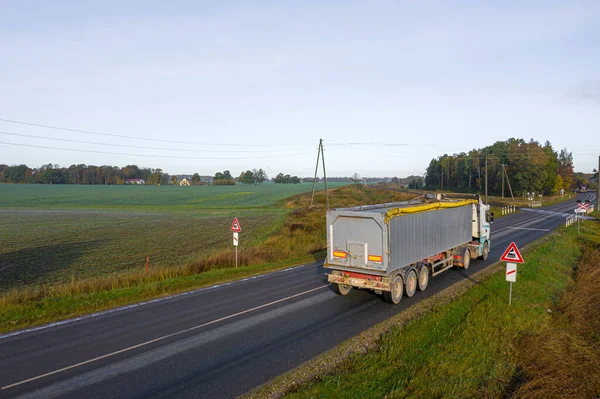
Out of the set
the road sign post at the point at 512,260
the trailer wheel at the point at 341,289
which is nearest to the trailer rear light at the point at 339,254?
the trailer wheel at the point at 341,289

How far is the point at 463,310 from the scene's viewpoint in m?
11.8

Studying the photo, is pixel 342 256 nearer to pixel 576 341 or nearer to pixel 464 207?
pixel 576 341

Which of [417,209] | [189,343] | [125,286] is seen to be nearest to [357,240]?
[417,209]

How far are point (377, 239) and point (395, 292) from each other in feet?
6.72

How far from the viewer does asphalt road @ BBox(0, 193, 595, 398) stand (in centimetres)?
775

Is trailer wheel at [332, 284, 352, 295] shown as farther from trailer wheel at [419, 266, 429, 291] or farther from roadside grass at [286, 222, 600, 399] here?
roadside grass at [286, 222, 600, 399]

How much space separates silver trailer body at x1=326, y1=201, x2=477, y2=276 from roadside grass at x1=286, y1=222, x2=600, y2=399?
1942mm

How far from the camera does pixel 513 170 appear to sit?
9212cm

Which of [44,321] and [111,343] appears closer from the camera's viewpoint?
[111,343]

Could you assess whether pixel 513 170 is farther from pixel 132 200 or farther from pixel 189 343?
pixel 189 343

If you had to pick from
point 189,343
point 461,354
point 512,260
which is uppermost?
point 512,260

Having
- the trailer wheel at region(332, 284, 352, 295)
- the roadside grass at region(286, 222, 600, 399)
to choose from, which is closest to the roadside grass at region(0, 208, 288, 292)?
the trailer wheel at region(332, 284, 352, 295)

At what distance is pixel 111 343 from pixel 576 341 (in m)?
11.8

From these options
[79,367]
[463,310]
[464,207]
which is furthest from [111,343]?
[464,207]
